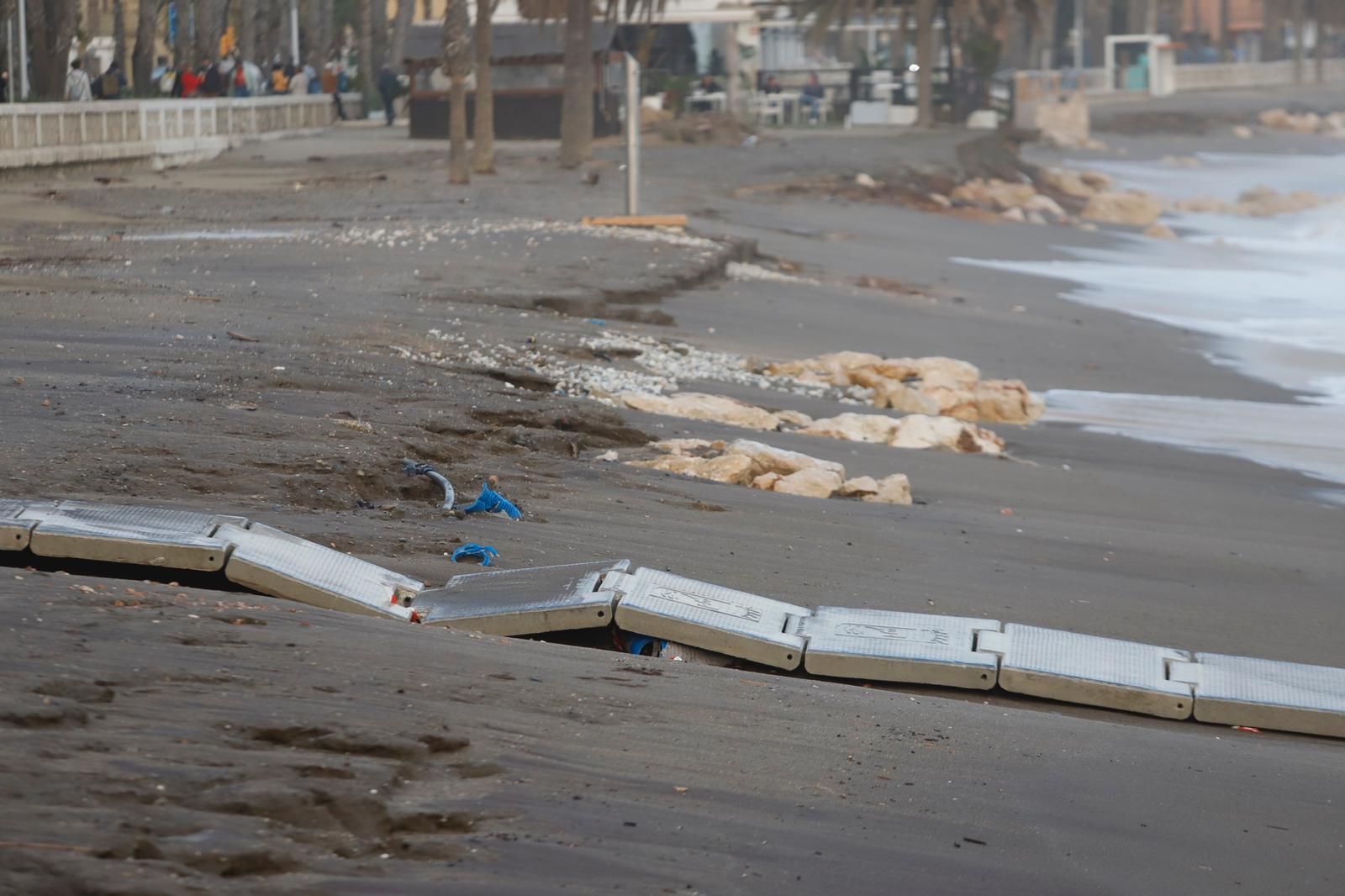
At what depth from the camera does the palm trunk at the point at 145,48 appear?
38.4 meters

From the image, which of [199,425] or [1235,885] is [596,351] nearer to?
[199,425]

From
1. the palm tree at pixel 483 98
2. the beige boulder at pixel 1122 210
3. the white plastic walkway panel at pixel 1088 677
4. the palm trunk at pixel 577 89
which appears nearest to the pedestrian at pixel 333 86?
the palm trunk at pixel 577 89

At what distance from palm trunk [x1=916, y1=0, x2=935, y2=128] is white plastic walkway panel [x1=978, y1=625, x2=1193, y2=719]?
41004 mm

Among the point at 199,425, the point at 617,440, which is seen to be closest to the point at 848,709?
the point at 199,425

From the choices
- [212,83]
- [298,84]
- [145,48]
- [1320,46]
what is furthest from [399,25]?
[1320,46]

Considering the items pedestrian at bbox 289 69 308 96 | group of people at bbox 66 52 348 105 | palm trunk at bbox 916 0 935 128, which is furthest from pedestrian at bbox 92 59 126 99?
palm trunk at bbox 916 0 935 128

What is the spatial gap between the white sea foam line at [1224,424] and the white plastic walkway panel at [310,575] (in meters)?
8.11

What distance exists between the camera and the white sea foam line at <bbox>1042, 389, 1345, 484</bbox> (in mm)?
12617

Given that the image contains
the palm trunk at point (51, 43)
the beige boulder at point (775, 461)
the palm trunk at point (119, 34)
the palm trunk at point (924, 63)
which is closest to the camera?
the beige boulder at point (775, 461)

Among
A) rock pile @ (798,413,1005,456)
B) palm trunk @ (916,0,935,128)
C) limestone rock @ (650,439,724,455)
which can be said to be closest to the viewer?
limestone rock @ (650,439,724,455)

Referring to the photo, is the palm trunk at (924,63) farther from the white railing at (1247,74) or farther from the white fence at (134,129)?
the white railing at (1247,74)

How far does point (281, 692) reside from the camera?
14.4 ft

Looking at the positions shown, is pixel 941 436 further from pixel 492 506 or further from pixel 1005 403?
pixel 492 506

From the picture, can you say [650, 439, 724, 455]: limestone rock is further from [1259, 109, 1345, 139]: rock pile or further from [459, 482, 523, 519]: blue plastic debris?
[1259, 109, 1345, 139]: rock pile
